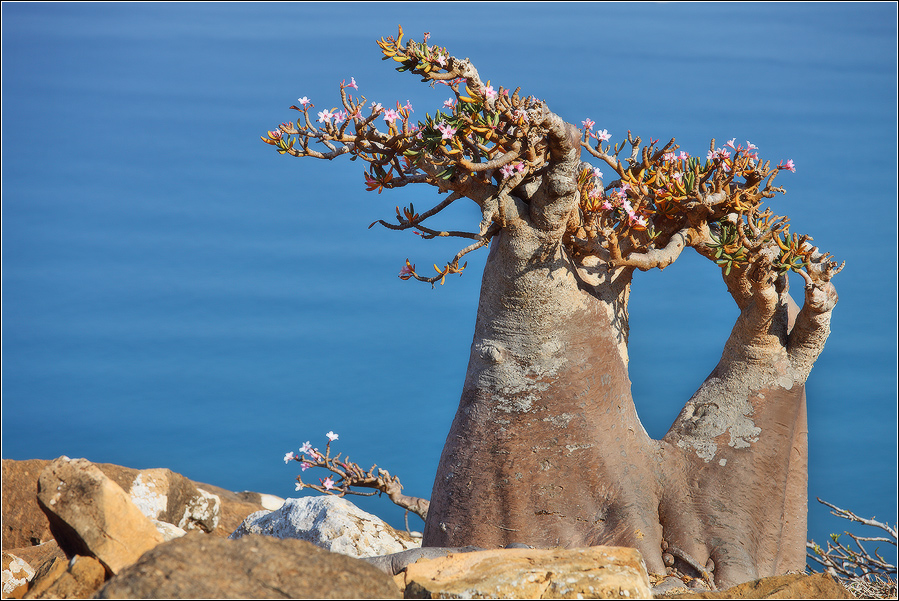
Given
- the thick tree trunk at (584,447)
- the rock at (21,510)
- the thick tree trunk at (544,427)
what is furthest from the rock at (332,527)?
the rock at (21,510)

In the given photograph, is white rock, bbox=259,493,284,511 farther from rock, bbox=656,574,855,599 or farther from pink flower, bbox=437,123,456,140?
rock, bbox=656,574,855,599

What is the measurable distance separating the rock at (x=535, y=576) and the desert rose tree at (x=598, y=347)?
0.86m

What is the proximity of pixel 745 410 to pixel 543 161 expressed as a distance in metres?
1.20

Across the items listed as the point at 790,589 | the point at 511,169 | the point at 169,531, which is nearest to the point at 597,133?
the point at 511,169

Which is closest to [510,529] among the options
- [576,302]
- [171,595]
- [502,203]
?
[576,302]

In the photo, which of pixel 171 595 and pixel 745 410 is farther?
pixel 745 410

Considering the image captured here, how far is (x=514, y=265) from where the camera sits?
2729 millimetres

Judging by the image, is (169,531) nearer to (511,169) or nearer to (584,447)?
(584,447)

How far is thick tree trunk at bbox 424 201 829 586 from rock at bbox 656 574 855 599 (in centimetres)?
81

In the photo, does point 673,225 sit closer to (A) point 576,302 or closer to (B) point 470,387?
(A) point 576,302

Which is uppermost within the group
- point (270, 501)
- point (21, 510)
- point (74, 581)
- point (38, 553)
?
point (270, 501)

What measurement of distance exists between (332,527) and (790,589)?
Answer: 1845 millimetres

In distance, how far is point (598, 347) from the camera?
2.88m

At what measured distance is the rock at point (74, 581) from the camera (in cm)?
181
